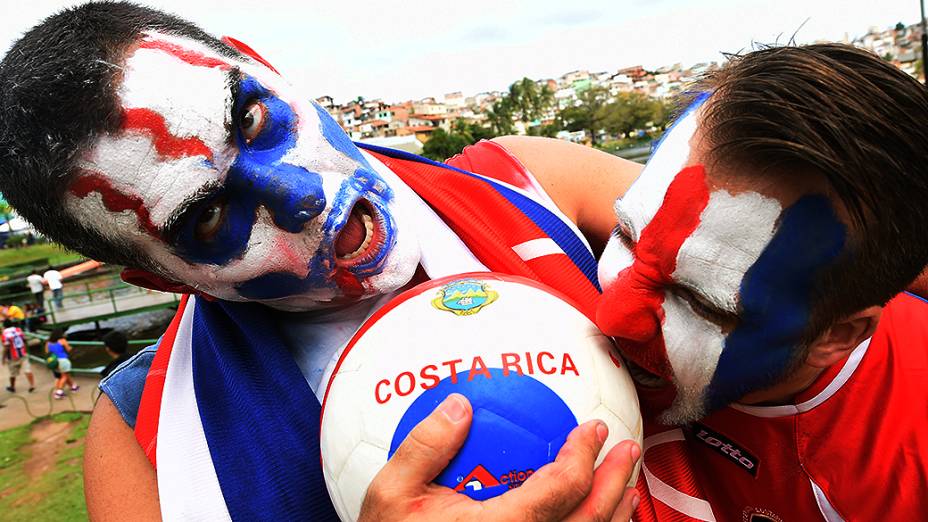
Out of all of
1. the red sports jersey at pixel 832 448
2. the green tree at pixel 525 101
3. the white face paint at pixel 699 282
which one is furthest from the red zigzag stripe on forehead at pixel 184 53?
the green tree at pixel 525 101

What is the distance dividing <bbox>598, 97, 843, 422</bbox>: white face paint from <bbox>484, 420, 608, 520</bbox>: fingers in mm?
250

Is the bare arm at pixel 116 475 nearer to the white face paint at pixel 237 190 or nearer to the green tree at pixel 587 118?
the white face paint at pixel 237 190

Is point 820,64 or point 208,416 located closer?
point 820,64

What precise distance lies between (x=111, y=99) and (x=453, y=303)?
0.76m

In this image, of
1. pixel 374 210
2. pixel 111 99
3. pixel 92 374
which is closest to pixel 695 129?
pixel 374 210

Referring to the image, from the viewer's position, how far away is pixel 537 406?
106cm

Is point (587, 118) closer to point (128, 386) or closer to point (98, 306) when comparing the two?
point (98, 306)

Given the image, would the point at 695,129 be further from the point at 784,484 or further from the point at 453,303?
the point at 784,484

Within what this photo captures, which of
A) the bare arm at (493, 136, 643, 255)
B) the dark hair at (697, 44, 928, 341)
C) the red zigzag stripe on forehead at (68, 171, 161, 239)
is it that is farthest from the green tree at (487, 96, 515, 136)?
the dark hair at (697, 44, 928, 341)

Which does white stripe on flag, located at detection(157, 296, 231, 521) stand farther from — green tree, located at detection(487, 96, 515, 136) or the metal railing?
green tree, located at detection(487, 96, 515, 136)

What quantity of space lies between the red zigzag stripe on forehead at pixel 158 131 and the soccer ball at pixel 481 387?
0.52 meters

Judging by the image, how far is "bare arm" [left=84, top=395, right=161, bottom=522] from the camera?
1.40 metres

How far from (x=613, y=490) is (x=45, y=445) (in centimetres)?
826

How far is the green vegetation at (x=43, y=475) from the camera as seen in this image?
19.2ft
